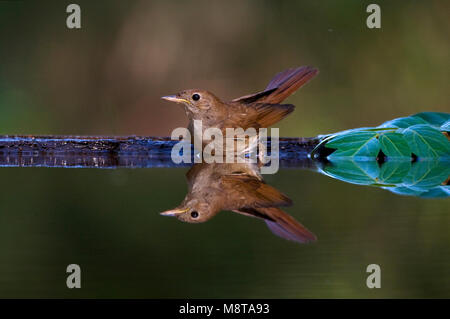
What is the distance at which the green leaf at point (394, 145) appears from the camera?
11.6 feet

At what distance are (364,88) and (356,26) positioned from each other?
2.18 ft

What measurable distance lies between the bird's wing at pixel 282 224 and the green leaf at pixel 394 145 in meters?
1.64

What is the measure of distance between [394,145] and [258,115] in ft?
3.44

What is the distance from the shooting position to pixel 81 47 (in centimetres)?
611

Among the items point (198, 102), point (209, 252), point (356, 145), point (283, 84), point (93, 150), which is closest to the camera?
point (209, 252)

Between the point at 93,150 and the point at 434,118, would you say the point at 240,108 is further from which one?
the point at 434,118

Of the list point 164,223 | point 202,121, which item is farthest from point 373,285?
point 202,121

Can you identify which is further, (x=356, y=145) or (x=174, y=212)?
(x=356, y=145)

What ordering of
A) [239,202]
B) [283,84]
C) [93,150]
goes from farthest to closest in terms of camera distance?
1. [283,84]
2. [93,150]
3. [239,202]

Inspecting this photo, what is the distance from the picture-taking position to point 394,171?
3143mm

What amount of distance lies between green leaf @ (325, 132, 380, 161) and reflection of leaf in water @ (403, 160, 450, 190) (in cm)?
26

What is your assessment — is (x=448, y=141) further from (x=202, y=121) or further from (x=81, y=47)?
(x=81, y=47)

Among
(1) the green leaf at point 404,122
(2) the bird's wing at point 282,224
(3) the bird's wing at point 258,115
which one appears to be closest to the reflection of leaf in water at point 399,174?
(1) the green leaf at point 404,122

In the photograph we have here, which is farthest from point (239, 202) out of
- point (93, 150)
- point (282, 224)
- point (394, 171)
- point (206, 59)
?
point (206, 59)
